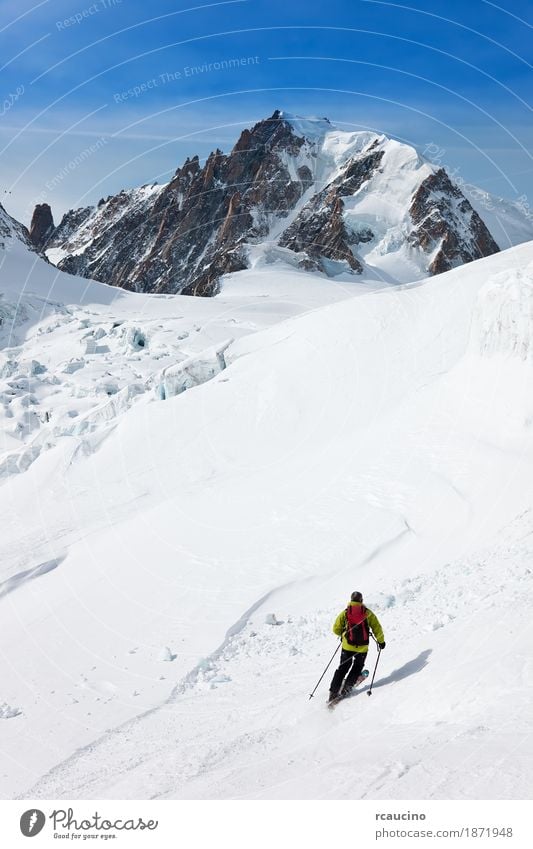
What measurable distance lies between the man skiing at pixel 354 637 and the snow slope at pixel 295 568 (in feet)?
1.10

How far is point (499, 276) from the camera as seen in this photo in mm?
19672

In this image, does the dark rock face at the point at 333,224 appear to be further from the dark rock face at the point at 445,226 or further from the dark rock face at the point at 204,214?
the dark rock face at the point at 204,214

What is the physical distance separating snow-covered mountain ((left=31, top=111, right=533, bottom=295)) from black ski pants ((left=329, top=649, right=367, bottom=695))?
9619cm

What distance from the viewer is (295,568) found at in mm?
15164

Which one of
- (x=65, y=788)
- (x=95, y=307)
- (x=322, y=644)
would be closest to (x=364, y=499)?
(x=322, y=644)

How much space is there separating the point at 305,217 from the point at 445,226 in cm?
3279

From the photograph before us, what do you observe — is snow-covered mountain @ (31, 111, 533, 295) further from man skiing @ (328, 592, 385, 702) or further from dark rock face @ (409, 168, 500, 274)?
man skiing @ (328, 592, 385, 702)

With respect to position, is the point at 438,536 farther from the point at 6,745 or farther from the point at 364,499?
the point at 6,745

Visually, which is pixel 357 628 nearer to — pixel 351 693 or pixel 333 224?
pixel 351 693

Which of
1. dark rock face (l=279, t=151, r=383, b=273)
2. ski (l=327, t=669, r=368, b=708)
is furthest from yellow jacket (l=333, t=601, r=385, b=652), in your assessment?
dark rock face (l=279, t=151, r=383, b=273)

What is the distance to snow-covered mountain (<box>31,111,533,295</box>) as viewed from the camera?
5276 inches

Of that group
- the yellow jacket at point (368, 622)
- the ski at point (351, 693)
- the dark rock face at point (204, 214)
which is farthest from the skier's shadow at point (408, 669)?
the dark rock face at point (204, 214)

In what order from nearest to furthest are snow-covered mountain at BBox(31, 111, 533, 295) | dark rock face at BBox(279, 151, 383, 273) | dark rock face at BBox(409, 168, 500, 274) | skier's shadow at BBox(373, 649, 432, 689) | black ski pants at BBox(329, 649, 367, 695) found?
skier's shadow at BBox(373, 649, 432, 689), black ski pants at BBox(329, 649, 367, 695), dark rock face at BBox(279, 151, 383, 273), snow-covered mountain at BBox(31, 111, 533, 295), dark rock face at BBox(409, 168, 500, 274)

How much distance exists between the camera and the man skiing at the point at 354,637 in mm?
9055
